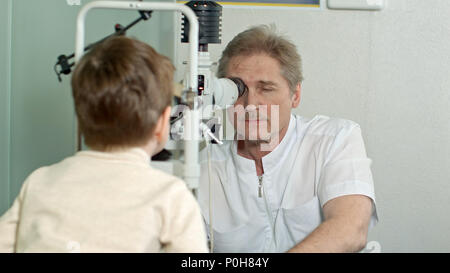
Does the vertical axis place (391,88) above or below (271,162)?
above

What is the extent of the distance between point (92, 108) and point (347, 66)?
5.56 ft

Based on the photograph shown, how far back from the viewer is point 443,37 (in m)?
2.58

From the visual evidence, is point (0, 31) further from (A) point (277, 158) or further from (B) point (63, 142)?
(A) point (277, 158)

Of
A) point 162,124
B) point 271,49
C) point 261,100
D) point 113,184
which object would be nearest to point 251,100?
point 261,100

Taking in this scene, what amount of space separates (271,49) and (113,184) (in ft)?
3.44

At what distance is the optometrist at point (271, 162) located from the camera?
5.98 ft

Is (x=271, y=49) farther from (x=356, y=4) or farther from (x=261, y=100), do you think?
(x=356, y=4)

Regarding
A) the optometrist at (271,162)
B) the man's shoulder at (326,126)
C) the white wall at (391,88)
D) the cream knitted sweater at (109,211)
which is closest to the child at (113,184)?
the cream knitted sweater at (109,211)

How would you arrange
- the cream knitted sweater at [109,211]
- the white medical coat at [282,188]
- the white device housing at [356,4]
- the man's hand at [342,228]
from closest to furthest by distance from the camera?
the cream knitted sweater at [109,211], the man's hand at [342,228], the white medical coat at [282,188], the white device housing at [356,4]

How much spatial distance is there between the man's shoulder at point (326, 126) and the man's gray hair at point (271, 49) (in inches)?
5.3

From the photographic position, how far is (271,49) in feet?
6.51

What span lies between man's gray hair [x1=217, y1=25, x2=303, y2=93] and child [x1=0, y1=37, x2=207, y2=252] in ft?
2.84

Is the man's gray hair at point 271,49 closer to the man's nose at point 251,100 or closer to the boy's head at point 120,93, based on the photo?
the man's nose at point 251,100

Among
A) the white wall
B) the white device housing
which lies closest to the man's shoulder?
the white wall
